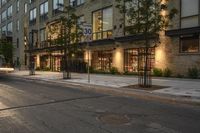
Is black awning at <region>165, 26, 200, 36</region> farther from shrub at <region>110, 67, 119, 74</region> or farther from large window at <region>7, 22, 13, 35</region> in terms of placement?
large window at <region>7, 22, 13, 35</region>

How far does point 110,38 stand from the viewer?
2914 cm

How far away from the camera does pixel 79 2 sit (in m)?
35.9

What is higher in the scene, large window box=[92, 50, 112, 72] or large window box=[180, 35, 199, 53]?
large window box=[180, 35, 199, 53]

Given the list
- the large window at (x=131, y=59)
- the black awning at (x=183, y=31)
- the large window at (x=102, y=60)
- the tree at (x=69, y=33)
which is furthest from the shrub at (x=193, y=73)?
the large window at (x=102, y=60)

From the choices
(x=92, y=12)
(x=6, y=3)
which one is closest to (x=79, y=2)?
(x=92, y=12)

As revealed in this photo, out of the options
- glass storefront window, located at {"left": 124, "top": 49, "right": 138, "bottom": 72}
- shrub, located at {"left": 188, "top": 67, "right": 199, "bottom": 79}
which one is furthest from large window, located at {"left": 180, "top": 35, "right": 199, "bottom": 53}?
glass storefront window, located at {"left": 124, "top": 49, "right": 138, "bottom": 72}

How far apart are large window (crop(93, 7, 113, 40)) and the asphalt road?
737 inches

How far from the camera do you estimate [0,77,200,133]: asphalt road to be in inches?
298

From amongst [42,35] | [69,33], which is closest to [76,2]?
[69,33]

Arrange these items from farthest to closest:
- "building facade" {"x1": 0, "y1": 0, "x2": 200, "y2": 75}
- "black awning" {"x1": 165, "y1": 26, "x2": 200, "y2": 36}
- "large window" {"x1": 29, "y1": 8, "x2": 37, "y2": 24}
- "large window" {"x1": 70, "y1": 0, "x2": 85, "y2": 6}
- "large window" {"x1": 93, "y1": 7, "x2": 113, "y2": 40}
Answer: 1. "large window" {"x1": 29, "y1": 8, "x2": 37, "y2": 24}
2. "large window" {"x1": 70, "y1": 0, "x2": 85, "y2": 6}
3. "large window" {"x1": 93, "y1": 7, "x2": 113, "y2": 40}
4. "building facade" {"x1": 0, "y1": 0, "x2": 200, "y2": 75}
5. "black awning" {"x1": 165, "y1": 26, "x2": 200, "y2": 36}

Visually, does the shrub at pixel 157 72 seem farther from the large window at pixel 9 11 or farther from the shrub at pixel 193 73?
the large window at pixel 9 11

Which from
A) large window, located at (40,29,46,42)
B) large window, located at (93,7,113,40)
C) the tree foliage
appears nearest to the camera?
the tree foliage

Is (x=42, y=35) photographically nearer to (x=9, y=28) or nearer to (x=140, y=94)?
(x=9, y=28)

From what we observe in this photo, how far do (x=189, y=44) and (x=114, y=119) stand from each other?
14168mm
